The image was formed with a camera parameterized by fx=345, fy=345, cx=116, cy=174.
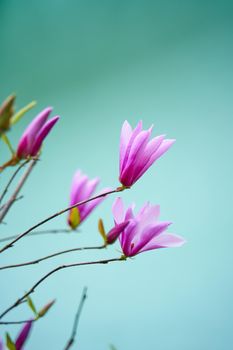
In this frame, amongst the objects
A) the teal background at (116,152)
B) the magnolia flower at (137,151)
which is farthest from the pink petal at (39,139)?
the teal background at (116,152)

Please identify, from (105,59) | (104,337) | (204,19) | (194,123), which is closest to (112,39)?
(105,59)

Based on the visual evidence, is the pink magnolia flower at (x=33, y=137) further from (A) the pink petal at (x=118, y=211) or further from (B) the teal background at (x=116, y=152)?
(B) the teal background at (x=116, y=152)

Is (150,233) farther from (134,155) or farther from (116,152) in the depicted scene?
(116,152)

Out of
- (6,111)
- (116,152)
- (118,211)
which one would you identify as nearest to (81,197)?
(118,211)

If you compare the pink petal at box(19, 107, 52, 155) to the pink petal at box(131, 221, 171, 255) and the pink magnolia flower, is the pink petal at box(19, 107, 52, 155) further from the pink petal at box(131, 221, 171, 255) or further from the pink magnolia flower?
the pink petal at box(131, 221, 171, 255)

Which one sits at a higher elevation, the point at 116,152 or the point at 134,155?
the point at 116,152

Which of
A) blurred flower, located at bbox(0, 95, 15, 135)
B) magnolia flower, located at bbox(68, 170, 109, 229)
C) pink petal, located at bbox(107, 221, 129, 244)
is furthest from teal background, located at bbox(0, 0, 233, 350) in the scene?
blurred flower, located at bbox(0, 95, 15, 135)
